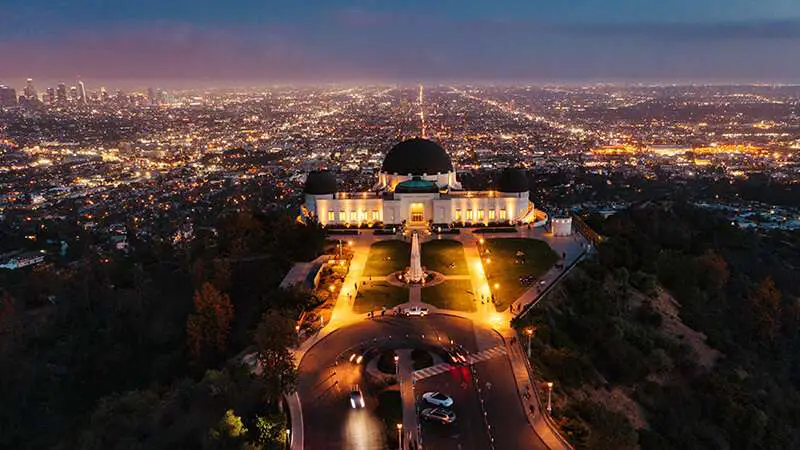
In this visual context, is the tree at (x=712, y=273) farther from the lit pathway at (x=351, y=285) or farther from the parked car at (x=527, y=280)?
the lit pathway at (x=351, y=285)

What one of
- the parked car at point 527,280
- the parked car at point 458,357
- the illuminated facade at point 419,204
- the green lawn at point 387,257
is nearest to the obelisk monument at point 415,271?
the green lawn at point 387,257

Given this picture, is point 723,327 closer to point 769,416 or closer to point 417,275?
point 769,416

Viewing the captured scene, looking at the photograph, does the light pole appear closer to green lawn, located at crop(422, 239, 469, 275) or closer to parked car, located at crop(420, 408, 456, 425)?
parked car, located at crop(420, 408, 456, 425)

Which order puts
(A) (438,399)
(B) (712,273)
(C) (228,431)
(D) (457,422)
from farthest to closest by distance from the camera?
(B) (712,273), (A) (438,399), (D) (457,422), (C) (228,431)

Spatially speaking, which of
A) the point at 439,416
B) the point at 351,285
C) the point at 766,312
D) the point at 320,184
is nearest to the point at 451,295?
the point at 351,285

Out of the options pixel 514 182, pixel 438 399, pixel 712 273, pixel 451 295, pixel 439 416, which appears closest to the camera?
pixel 439 416

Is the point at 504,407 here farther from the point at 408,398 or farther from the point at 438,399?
the point at 408,398
